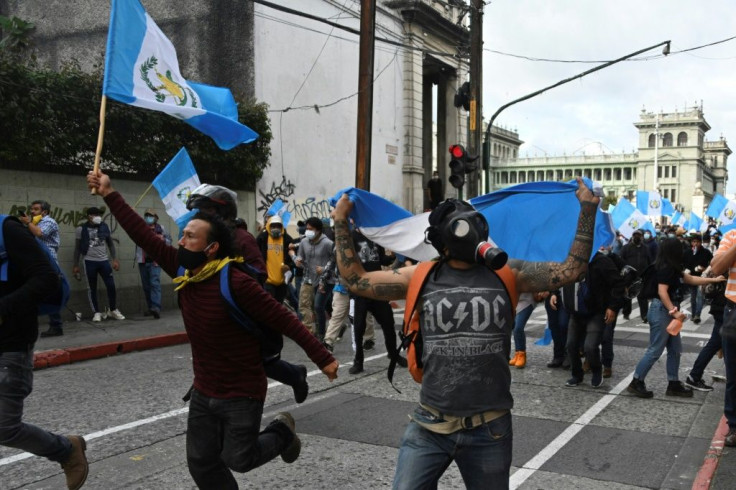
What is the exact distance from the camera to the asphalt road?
4719 millimetres

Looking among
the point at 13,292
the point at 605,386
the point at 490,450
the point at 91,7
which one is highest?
the point at 91,7

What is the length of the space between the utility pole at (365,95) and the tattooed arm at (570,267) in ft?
35.6

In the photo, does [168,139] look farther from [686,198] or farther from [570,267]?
[686,198]

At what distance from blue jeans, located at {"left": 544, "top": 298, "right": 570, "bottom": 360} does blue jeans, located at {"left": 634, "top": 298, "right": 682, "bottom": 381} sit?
4.57 feet

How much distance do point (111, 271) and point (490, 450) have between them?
10.4m

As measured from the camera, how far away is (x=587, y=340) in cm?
752

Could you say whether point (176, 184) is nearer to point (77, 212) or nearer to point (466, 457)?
point (77, 212)

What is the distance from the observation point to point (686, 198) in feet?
374

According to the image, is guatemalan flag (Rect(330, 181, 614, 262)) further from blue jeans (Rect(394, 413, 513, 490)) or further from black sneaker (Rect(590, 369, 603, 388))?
black sneaker (Rect(590, 369, 603, 388))

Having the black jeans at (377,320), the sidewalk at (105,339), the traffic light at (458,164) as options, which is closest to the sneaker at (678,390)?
the black jeans at (377,320)

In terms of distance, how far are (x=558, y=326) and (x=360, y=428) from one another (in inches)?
144

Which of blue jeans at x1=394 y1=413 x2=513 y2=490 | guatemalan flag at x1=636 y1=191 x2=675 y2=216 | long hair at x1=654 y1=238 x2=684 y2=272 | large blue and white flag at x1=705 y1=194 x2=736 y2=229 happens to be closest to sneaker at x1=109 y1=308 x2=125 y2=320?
long hair at x1=654 y1=238 x2=684 y2=272

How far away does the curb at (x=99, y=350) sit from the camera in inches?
344

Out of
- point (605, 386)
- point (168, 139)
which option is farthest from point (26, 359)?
point (168, 139)
